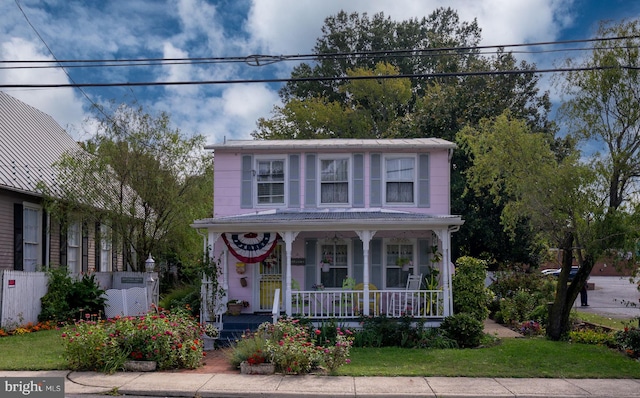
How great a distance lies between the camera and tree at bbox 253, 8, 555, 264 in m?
25.9

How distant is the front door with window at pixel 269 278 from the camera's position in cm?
1733

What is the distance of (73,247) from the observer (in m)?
21.7

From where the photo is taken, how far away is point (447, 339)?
573 inches

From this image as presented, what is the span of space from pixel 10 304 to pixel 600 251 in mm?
14583

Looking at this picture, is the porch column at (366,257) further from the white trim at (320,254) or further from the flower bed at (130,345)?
the flower bed at (130,345)

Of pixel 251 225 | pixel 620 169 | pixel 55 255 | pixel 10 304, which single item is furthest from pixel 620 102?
pixel 55 255

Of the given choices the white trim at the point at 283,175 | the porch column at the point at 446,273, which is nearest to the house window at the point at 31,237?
the white trim at the point at 283,175

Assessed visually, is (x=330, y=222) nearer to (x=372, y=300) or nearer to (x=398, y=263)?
(x=372, y=300)

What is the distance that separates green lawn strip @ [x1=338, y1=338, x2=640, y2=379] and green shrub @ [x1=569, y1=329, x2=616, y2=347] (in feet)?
1.88

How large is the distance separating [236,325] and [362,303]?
11.0ft

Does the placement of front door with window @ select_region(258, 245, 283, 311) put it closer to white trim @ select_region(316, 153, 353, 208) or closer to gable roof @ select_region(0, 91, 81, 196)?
white trim @ select_region(316, 153, 353, 208)

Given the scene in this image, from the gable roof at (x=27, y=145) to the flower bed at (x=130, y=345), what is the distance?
6999 millimetres

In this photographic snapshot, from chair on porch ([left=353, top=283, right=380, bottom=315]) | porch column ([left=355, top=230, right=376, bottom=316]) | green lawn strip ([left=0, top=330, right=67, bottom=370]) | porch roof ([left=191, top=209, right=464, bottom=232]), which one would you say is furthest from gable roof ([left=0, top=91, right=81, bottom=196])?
chair on porch ([left=353, top=283, right=380, bottom=315])

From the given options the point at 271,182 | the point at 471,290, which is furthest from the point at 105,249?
the point at 471,290
